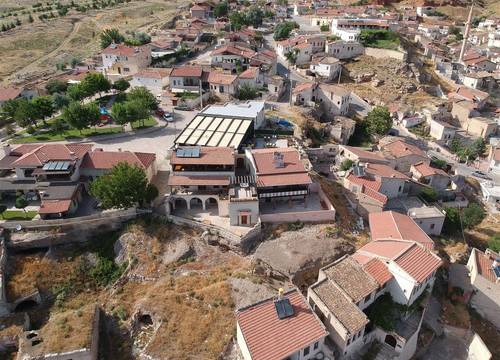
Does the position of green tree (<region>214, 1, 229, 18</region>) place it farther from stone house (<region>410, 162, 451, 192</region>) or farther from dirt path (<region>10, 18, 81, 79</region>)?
stone house (<region>410, 162, 451, 192</region>)

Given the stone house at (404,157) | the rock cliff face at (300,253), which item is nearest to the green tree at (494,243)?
the stone house at (404,157)

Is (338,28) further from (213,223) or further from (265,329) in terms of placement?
(265,329)

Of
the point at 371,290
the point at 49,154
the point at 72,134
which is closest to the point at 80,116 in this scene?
the point at 72,134

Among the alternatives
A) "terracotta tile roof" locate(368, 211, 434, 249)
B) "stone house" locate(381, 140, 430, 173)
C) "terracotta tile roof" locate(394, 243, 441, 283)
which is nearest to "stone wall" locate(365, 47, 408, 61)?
"stone house" locate(381, 140, 430, 173)

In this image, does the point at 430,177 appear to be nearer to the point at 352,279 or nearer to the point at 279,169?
the point at 279,169

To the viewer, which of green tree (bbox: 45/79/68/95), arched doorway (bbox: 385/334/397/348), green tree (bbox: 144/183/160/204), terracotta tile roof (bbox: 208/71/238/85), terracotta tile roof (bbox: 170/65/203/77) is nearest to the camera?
arched doorway (bbox: 385/334/397/348)

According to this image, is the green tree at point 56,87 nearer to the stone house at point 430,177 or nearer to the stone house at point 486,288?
the stone house at point 430,177
